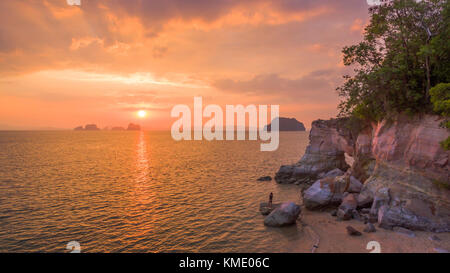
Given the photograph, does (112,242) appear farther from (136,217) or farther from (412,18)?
(412,18)

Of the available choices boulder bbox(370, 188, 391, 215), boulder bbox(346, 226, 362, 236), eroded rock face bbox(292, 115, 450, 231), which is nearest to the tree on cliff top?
eroded rock face bbox(292, 115, 450, 231)

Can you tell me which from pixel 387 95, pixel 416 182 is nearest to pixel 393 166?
pixel 416 182

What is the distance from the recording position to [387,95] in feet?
71.8

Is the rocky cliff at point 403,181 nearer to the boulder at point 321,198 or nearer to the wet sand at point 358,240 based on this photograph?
the boulder at point 321,198

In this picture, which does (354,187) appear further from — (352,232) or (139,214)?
(139,214)

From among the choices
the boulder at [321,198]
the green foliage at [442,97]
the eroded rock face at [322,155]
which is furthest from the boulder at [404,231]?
the eroded rock face at [322,155]

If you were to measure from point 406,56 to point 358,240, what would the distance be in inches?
663

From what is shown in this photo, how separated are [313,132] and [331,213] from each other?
21.2 m

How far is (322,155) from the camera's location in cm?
3900

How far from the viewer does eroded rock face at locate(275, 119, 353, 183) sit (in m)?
37.0

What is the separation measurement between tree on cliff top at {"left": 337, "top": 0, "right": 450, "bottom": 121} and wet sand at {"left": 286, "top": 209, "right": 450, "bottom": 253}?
428 inches

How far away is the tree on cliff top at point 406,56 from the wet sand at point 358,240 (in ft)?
35.7

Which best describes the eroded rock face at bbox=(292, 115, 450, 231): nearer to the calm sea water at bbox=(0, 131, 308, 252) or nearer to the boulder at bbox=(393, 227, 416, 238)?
the boulder at bbox=(393, 227, 416, 238)

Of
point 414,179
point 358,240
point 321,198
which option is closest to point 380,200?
point 414,179
